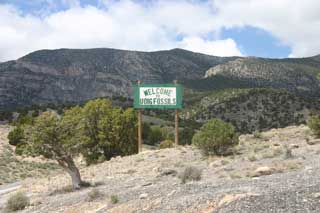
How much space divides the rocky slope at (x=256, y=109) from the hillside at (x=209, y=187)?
86427 mm

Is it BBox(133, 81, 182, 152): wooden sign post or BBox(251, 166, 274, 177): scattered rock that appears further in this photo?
BBox(133, 81, 182, 152): wooden sign post

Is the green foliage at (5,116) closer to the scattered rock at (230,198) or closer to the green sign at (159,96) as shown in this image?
the green sign at (159,96)

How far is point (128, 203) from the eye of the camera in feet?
51.9

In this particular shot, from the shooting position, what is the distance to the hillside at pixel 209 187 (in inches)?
496

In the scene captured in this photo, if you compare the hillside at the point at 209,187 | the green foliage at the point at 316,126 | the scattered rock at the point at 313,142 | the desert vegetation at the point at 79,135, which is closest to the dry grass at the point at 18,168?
the desert vegetation at the point at 79,135

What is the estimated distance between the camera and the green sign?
34.8 m

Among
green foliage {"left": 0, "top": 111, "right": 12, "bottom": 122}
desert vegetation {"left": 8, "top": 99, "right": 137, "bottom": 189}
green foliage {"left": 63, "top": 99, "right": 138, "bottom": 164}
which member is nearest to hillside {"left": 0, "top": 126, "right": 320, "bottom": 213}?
desert vegetation {"left": 8, "top": 99, "right": 137, "bottom": 189}

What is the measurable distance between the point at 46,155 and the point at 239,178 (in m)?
9.98

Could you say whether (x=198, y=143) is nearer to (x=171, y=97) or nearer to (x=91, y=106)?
(x=171, y=97)

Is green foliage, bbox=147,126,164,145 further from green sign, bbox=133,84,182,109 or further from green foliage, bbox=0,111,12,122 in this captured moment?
green sign, bbox=133,84,182,109

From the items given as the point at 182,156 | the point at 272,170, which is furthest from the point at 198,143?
the point at 272,170

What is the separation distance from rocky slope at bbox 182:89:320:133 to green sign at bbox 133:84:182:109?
77.0 metres

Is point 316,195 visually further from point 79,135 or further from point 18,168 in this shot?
point 18,168

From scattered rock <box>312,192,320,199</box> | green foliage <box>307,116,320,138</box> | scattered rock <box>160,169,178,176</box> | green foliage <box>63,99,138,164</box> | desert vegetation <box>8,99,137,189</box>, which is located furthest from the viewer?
green foliage <box>63,99,138,164</box>
